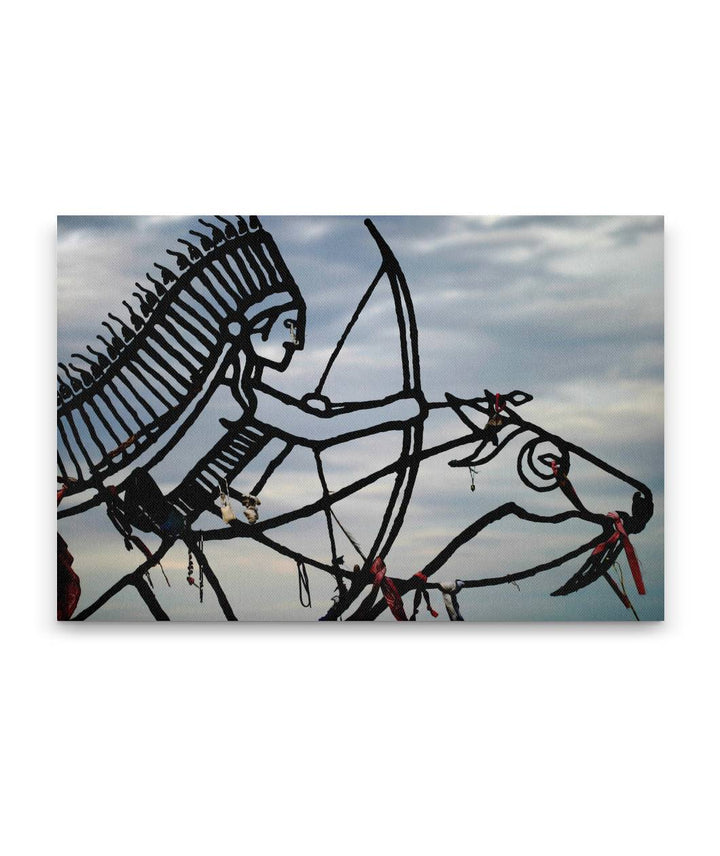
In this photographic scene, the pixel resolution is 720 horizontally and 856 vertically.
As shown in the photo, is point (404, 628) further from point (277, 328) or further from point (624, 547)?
point (277, 328)

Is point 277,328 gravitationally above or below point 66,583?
above

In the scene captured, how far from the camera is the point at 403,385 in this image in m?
2.83

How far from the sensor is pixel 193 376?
2852 mm

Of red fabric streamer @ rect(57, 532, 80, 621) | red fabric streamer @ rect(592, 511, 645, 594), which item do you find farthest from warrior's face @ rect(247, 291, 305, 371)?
red fabric streamer @ rect(592, 511, 645, 594)

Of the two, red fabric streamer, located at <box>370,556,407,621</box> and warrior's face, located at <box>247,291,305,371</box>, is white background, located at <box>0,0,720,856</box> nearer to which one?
red fabric streamer, located at <box>370,556,407,621</box>

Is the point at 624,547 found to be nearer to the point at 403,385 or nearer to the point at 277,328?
the point at 403,385

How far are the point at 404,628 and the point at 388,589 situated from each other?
0.12 metres

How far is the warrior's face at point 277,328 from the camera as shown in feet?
9.31

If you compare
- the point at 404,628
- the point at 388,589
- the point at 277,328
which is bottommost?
the point at 404,628

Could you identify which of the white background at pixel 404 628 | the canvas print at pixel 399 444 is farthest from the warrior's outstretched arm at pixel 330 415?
the white background at pixel 404 628

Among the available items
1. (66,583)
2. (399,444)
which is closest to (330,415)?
(399,444)

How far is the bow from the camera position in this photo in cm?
281
